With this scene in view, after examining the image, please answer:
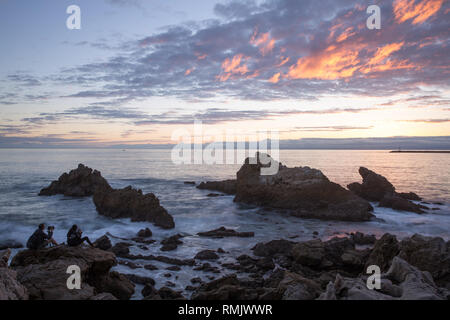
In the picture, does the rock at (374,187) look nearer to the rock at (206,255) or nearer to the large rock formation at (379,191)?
the large rock formation at (379,191)

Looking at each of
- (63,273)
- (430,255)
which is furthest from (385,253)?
(63,273)

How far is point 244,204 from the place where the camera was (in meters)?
47.3

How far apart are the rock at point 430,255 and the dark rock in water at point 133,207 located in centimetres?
2363

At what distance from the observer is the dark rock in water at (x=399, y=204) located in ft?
135

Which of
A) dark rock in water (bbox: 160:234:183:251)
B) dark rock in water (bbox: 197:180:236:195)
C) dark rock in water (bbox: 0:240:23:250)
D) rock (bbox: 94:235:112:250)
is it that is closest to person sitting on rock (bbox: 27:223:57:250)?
rock (bbox: 94:235:112:250)

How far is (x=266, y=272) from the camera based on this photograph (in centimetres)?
1980

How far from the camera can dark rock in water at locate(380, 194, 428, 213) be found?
4122 centimetres

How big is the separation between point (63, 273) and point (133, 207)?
24406 mm

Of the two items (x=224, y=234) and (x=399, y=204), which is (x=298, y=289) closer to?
(x=224, y=234)

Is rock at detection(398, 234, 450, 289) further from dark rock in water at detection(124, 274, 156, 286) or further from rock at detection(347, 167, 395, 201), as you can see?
rock at detection(347, 167, 395, 201)

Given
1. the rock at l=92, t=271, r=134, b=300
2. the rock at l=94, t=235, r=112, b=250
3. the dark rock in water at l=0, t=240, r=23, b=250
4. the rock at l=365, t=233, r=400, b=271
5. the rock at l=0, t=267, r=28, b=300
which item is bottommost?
the dark rock in water at l=0, t=240, r=23, b=250

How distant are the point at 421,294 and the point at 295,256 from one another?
11.8 meters

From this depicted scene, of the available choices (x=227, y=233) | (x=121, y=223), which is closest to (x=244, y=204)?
(x=227, y=233)
